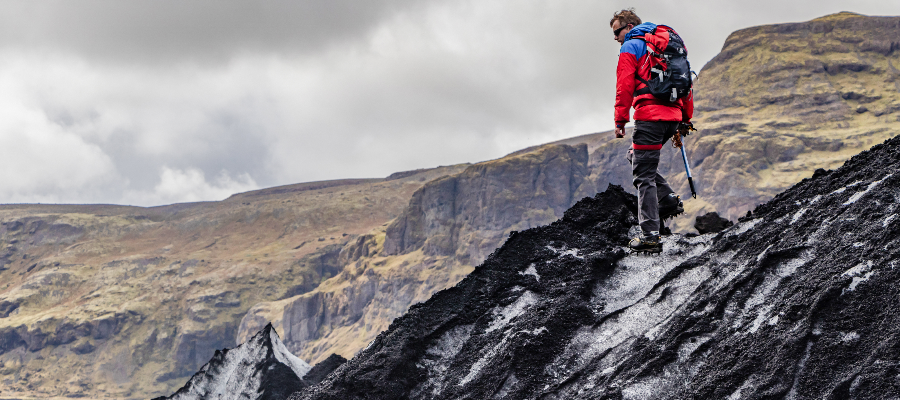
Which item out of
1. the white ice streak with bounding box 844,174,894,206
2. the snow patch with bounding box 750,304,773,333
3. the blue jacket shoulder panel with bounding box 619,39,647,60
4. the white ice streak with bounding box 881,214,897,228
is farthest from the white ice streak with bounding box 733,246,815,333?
the blue jacket shoulder panel with bounding box 619,39,647,60

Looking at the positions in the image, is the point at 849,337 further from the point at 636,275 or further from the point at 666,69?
the point at 666,69

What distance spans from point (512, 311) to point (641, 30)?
137 inches

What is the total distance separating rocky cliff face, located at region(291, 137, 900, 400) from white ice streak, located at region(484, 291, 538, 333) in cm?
2

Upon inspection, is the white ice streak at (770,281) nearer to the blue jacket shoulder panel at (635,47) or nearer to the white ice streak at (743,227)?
the white ice streak at (743,227)

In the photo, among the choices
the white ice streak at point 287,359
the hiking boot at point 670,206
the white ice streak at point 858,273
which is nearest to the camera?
the white ice streak at point 858,273

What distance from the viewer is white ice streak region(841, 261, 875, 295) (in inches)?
229

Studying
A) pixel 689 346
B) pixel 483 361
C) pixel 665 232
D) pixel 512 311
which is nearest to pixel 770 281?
pixel 689 346

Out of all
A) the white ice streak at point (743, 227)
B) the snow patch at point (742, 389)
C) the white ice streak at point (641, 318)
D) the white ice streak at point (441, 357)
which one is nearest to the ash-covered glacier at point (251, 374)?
the white ice streak at point (441, 357)

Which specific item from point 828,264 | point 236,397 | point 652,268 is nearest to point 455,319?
Result: point 652,268

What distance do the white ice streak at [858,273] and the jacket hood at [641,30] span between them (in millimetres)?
3397

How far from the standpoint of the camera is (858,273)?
19.3 feet

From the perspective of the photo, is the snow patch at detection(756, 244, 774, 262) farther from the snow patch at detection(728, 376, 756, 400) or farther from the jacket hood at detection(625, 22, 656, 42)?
the jacket hood at detection(625, 22, 656, 42)

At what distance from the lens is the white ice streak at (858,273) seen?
5809mm

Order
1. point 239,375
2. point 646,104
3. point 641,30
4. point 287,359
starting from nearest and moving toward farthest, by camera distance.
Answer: point 646,104 → point 641,30 → point 239,375 → point 287,359
